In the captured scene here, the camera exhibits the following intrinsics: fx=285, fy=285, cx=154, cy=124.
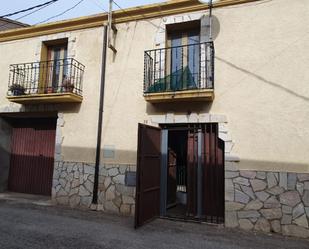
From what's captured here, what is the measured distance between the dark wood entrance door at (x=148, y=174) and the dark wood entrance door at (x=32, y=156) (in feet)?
12.7

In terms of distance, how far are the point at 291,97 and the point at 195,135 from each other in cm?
216

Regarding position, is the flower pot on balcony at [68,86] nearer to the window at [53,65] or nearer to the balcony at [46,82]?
the balcony at [46,82]

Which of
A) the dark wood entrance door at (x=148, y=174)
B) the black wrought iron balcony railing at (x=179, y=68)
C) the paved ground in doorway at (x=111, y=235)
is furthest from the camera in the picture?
the black wrought iron balcony railing at (x=179, y=68)

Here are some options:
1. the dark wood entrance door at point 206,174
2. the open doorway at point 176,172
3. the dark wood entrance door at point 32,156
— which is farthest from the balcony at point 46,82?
the dark wood entrance door at point 206,174

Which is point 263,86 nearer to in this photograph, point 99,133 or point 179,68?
point 179,68

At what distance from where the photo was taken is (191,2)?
6.93 metres

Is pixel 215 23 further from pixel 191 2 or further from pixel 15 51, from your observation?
pixel 15 51

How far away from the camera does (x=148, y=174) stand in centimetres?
603

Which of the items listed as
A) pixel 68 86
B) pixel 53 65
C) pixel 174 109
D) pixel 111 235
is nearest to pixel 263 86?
pixel 174 109

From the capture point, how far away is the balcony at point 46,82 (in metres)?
7.57

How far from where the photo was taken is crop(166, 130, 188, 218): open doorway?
7.63 metres

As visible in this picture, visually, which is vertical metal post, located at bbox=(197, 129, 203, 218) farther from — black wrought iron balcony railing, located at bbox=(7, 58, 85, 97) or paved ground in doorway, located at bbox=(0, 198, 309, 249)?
black wrought iron balcony railing, located at bbox=(7, 58, 85, 97)

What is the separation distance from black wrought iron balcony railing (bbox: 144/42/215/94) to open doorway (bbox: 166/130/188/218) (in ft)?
5.44

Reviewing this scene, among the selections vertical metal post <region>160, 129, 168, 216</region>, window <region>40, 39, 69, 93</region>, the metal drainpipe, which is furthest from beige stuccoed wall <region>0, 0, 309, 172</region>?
window <region>40, 39, 69, 93</region>
